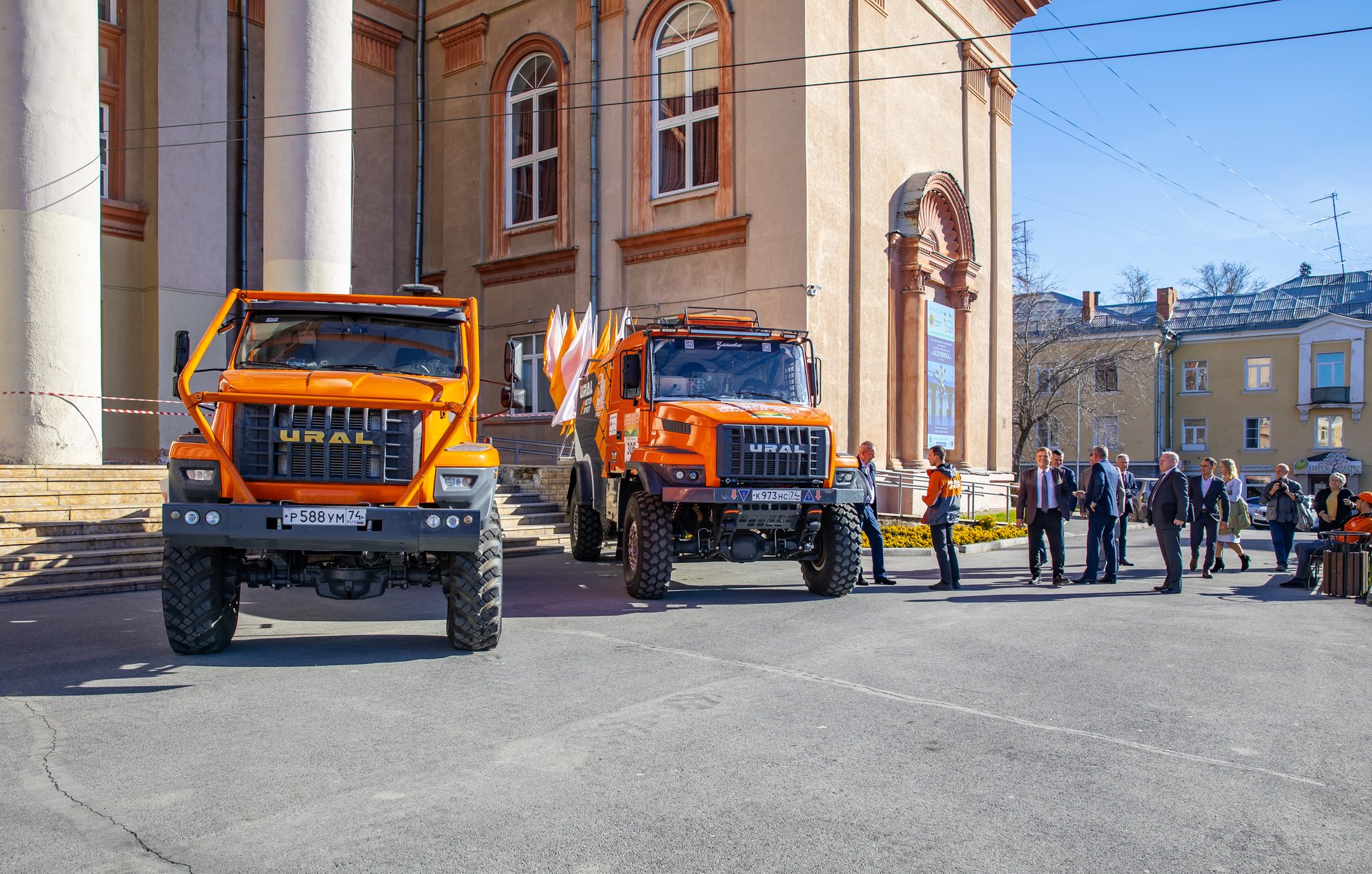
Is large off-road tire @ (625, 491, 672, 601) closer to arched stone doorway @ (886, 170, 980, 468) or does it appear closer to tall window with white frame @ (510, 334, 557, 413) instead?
arched stone doorway @ (886, 170, 980, 468)

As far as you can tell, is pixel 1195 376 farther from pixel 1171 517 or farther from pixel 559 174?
pixel 1171 517

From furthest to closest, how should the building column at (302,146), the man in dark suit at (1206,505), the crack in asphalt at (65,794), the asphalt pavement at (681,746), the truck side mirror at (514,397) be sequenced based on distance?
the building column at (302,146)
the man in dark suit at (1206,505)
the truck side mirror at (514,397)
the asphalt pavement at (681,746)
the crack in asphalt at (65,794)

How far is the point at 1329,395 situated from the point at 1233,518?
37312 mm

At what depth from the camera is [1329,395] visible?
1825 inches

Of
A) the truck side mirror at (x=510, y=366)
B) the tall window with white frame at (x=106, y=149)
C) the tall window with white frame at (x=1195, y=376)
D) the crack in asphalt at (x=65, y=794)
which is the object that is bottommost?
the crack in asphalt at (x=65, y=794)

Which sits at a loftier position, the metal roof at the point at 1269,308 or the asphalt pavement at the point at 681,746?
the metal roof at the point at 1269,308

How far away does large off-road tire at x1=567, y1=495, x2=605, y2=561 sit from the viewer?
14.2 meters

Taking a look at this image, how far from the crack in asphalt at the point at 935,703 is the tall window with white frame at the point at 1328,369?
161 ft

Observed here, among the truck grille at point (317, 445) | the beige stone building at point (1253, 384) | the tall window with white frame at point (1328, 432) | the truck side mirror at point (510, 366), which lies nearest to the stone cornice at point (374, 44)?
the truck side mirror at point (510, 366)

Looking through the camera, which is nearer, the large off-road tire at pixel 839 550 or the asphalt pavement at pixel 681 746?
the asphalt pavement at pixel 681 746

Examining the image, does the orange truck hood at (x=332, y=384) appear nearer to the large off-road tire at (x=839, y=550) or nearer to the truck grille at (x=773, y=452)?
the truck grille at (x=773, y=452)

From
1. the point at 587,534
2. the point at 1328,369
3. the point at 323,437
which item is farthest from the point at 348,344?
the point at 1328,369

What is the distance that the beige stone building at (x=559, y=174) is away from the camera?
19.5 m

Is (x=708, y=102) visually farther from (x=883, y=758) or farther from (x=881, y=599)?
(x=883, y=758)
